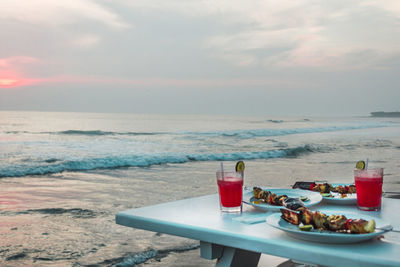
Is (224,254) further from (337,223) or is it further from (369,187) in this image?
(369,187)

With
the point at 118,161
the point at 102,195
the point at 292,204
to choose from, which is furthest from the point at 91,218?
the point at 118,161

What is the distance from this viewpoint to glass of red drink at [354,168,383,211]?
1.15 m

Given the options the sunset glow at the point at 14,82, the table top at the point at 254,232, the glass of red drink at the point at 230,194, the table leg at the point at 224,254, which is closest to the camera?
the table top at the point at 254,232

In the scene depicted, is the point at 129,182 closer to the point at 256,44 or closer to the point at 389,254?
the point at 389,254

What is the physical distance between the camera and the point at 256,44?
20047 mm

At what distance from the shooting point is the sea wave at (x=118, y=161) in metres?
7.68

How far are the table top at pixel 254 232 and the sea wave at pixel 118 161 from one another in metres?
6.95

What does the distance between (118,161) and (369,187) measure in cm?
803

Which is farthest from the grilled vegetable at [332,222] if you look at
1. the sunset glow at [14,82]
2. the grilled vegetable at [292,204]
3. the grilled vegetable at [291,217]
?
the sunset glow at [14,82]

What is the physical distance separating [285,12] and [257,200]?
42.7 feet

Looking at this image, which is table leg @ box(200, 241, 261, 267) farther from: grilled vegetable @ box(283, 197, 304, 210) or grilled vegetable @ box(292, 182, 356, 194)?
grilled vegetable @ box(292, 182, 356, 194)

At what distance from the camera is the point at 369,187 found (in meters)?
1.15

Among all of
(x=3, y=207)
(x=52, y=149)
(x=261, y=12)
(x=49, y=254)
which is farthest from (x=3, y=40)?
(x=49, y=254)

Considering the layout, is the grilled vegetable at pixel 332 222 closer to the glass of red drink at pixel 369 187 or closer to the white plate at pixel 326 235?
the white plate at pixel 326 235
